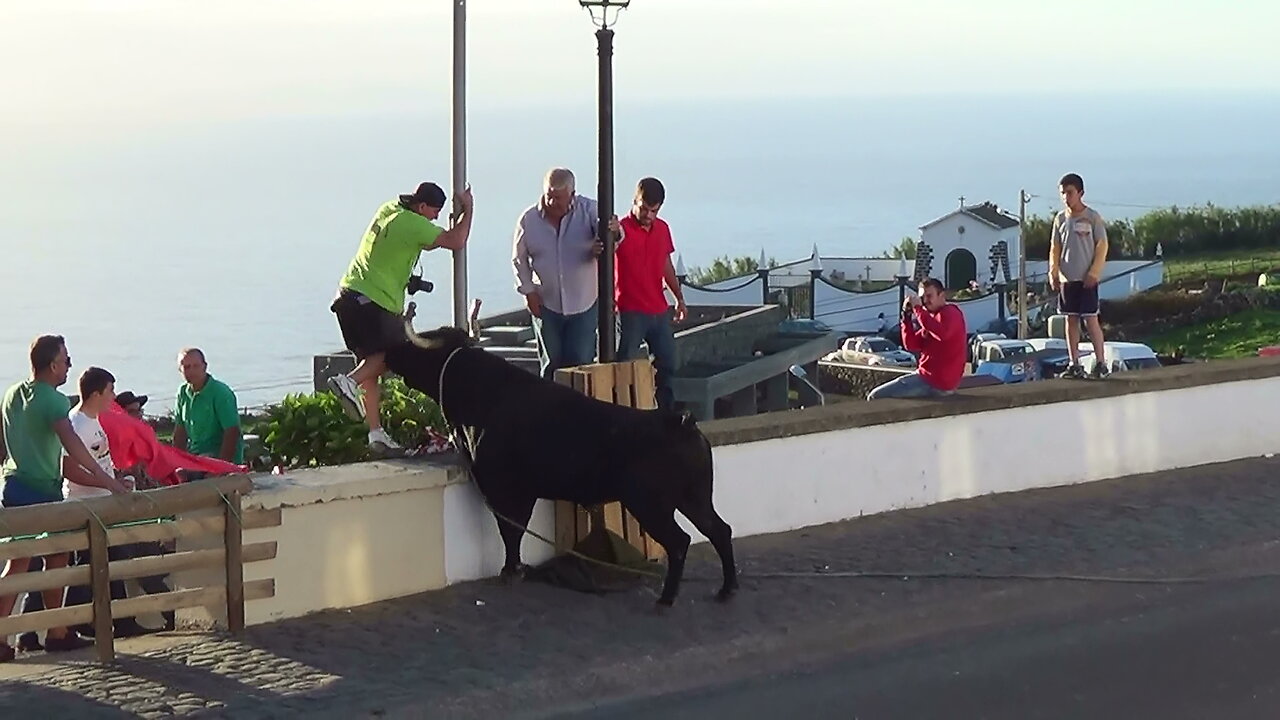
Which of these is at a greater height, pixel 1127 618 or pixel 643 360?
pixel 643 360

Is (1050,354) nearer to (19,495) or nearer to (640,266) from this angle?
(640,266)

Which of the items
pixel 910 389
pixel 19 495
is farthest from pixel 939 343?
pixel 19 495

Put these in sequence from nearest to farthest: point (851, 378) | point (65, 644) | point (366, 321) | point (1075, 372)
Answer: point (65, 644) → point (366, 321) → point (1075, 372) → point (851, 378)

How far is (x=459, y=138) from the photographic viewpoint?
1209 centimetres

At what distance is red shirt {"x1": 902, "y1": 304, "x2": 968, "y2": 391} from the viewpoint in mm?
12398

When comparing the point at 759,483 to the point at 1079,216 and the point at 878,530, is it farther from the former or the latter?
the point at 1079,216

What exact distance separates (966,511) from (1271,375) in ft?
11.3

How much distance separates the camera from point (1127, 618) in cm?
1013

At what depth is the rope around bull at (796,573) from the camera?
10.0 m

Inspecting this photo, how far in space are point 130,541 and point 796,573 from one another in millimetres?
3646

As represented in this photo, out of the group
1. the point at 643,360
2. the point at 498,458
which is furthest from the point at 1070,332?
the point at 498,458

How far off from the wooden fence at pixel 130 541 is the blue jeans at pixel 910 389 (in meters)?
4.89

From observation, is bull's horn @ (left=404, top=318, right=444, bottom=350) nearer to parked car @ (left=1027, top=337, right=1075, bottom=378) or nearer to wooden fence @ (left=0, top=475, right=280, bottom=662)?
wooden fence @ (left=0, top=475, right=280, bottom=662)

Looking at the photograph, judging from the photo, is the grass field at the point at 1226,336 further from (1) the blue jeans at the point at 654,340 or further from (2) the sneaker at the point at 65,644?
(2) the sneaker at the point at 65,644
